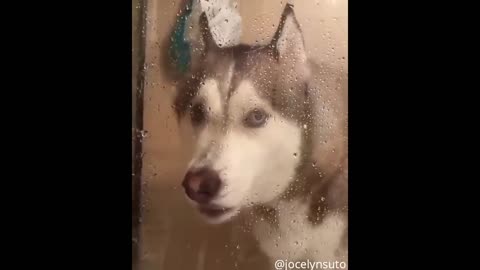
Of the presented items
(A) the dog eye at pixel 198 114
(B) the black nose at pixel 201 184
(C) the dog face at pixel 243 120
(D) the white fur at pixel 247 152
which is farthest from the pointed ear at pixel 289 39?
(B) the black nose at pixel 201 184

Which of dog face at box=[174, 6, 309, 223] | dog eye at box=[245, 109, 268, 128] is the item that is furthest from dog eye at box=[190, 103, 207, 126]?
dog eye at box=[245, 109, 268, 128]

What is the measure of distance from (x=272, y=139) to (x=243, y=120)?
9 centimetres

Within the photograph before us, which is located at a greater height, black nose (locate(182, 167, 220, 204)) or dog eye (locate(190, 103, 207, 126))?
dog eye (locate(190, 103, 207, 126))

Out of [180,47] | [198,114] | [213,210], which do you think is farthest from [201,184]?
[180,47]

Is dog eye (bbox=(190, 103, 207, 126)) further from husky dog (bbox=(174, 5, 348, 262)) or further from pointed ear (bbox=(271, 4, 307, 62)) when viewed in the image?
pointed ear (bbox=(271, 4, 307, 62))

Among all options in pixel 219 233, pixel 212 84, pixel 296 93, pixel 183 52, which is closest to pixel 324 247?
pixel 219 233

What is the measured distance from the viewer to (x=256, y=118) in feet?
3.69

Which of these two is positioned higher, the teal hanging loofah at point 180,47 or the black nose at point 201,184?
the teal hanging loofah at point 180,47

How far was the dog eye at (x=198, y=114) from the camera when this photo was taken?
44.4 inches

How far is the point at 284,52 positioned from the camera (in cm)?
113

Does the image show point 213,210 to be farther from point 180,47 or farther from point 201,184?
point 180,47

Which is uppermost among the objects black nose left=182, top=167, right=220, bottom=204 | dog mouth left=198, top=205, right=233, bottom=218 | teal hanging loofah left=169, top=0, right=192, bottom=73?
teal hanging loofah left=169, top=0, right=192, bottom=73

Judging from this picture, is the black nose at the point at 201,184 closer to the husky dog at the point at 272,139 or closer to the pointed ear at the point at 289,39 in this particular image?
the husky dog at the point at 272,139

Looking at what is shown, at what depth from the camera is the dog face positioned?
1.11 metres
